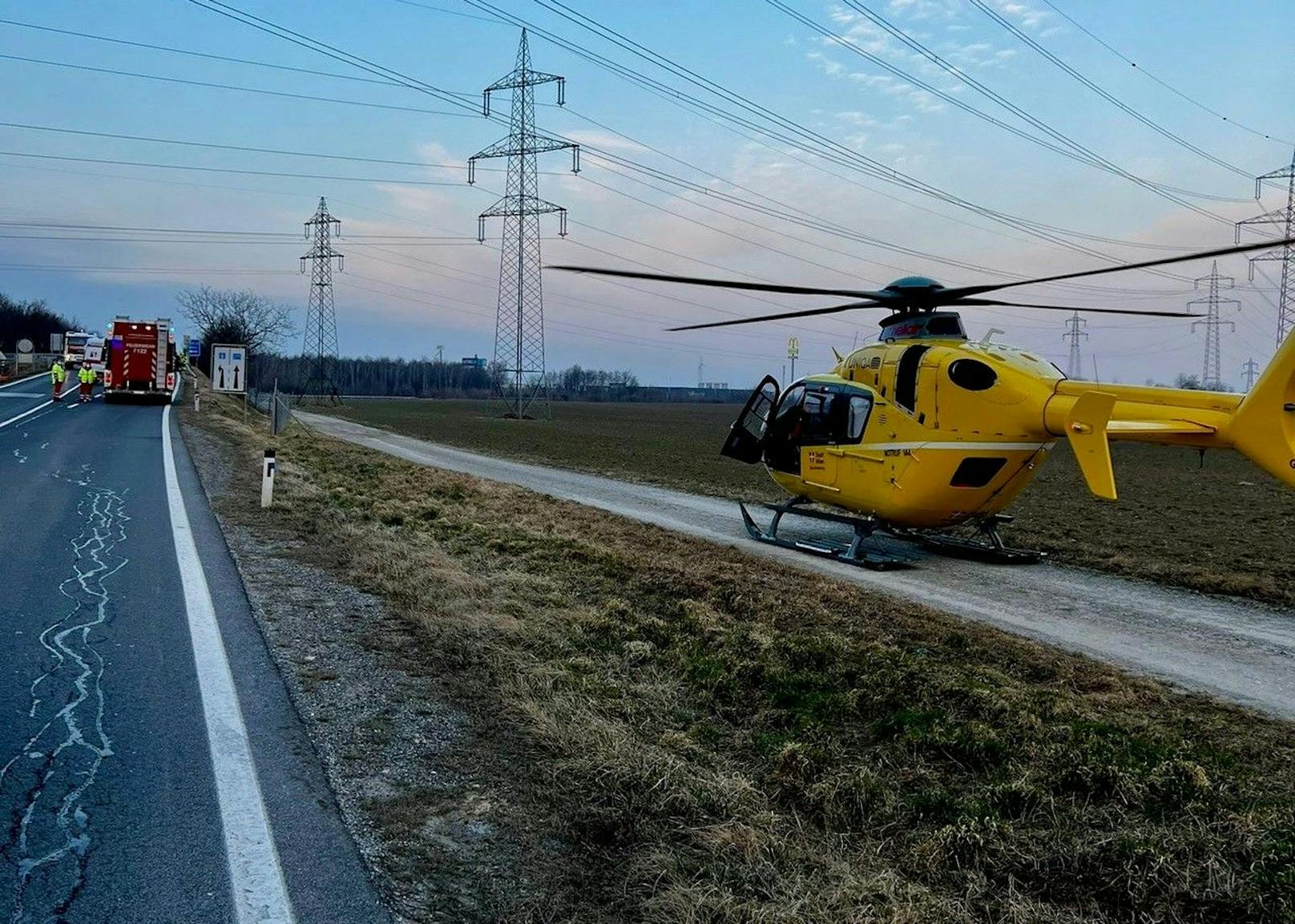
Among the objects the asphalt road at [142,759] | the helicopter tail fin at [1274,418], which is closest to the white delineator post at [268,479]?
the asphalt road at [142,759]

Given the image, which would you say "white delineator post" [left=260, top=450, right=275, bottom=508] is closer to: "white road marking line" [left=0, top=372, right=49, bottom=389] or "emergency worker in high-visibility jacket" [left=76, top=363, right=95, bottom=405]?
"emergency worker in high-visibility jacket" [left=76, top=363, right=95, bottom=405]

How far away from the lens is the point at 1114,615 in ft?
32.3

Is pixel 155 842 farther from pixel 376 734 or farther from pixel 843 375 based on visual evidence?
pixel 843 375

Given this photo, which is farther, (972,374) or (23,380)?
(23,380)

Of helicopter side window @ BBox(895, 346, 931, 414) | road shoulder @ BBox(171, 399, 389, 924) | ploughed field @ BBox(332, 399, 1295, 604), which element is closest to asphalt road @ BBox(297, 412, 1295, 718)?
ploughed field @ BBox(332, 399, 1295, 604)

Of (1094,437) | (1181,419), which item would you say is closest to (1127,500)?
(1181,419)

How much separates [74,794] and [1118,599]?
392 inches

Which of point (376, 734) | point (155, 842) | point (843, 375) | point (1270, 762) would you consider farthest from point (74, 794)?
point (843, 375)

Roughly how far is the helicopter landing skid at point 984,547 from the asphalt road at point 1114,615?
228 mm

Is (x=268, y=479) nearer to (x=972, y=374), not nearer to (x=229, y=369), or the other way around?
(x=972, y=374)

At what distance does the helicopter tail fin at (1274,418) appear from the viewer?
8.77 metres

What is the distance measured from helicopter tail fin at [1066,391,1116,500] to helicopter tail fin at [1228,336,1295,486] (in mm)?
1271

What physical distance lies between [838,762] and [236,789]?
9.81 feet

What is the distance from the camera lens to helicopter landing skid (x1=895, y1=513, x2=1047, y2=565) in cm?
1299
